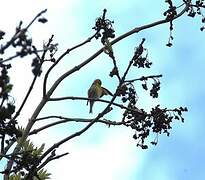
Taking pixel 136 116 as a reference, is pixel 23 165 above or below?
below

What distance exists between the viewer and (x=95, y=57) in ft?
27.0

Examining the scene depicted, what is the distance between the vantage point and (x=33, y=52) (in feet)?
13.9

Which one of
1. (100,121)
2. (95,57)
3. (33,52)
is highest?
(95,57)

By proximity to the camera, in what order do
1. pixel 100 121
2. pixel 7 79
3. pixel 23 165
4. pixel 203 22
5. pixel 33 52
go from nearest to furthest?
pixel 33 52 < pixel 7 79 < pixel 23 165 < pixel 100 121 < pixel 203 22

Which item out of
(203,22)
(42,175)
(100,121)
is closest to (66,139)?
(100,121)

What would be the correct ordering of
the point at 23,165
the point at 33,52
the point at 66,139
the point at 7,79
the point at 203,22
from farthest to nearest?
the point at 203,22 → the point at 66,139 → the point at 23,165 → the point at 7,79 → the point at 33,52

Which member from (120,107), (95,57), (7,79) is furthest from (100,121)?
(7,79)

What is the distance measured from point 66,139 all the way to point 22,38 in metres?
3.24

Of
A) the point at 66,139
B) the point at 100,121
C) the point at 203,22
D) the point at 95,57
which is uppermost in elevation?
the point at 203,22

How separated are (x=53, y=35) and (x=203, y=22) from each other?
2.37 m

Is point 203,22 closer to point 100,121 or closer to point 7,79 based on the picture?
point 100,121

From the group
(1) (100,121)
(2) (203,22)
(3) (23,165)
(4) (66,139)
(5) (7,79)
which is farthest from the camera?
(2) (203,22)

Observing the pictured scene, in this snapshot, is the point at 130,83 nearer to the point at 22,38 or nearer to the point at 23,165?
the point at 23,165

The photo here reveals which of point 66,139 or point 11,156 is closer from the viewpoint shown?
point 11,156
